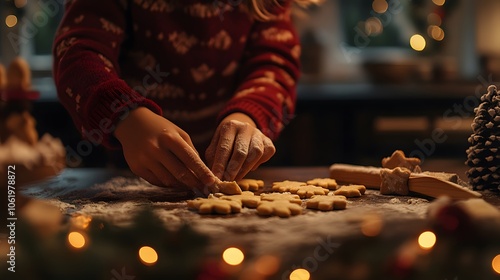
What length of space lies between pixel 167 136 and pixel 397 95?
191cm

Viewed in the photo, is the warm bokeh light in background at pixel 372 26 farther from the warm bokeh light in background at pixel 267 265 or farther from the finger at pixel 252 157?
the warm bokeh light in background at pixel 267 265

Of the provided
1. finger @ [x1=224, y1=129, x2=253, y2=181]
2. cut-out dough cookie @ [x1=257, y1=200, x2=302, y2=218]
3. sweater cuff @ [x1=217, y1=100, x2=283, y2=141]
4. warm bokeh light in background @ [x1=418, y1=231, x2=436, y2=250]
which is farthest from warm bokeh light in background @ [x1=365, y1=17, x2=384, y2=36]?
warm bokeh light in background @ [x1=418, y1=231, x2=436, y2=250]

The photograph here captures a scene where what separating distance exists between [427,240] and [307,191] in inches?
15.8

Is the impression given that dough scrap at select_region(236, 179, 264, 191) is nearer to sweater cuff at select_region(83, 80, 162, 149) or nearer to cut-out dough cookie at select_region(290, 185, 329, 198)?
cut-out dough cookie at select_region(290, 185, 329, 198)

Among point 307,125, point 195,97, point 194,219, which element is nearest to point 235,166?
point 194,219

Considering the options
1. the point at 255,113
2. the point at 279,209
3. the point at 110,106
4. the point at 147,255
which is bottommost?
the point at 147,255

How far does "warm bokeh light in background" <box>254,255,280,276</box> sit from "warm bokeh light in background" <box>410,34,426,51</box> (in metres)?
2.93

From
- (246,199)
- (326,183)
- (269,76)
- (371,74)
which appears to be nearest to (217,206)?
(246,199)

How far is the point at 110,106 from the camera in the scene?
1030 millimetres

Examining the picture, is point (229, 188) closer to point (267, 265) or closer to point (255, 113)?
point (255, 113)

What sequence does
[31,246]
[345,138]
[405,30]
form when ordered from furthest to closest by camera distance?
[405,30]
[345,138]
[31,246]

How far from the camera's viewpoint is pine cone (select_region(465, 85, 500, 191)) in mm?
958

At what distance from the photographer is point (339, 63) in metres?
3.36

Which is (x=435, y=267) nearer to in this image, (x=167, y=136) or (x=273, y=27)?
(x=167, y=136)
